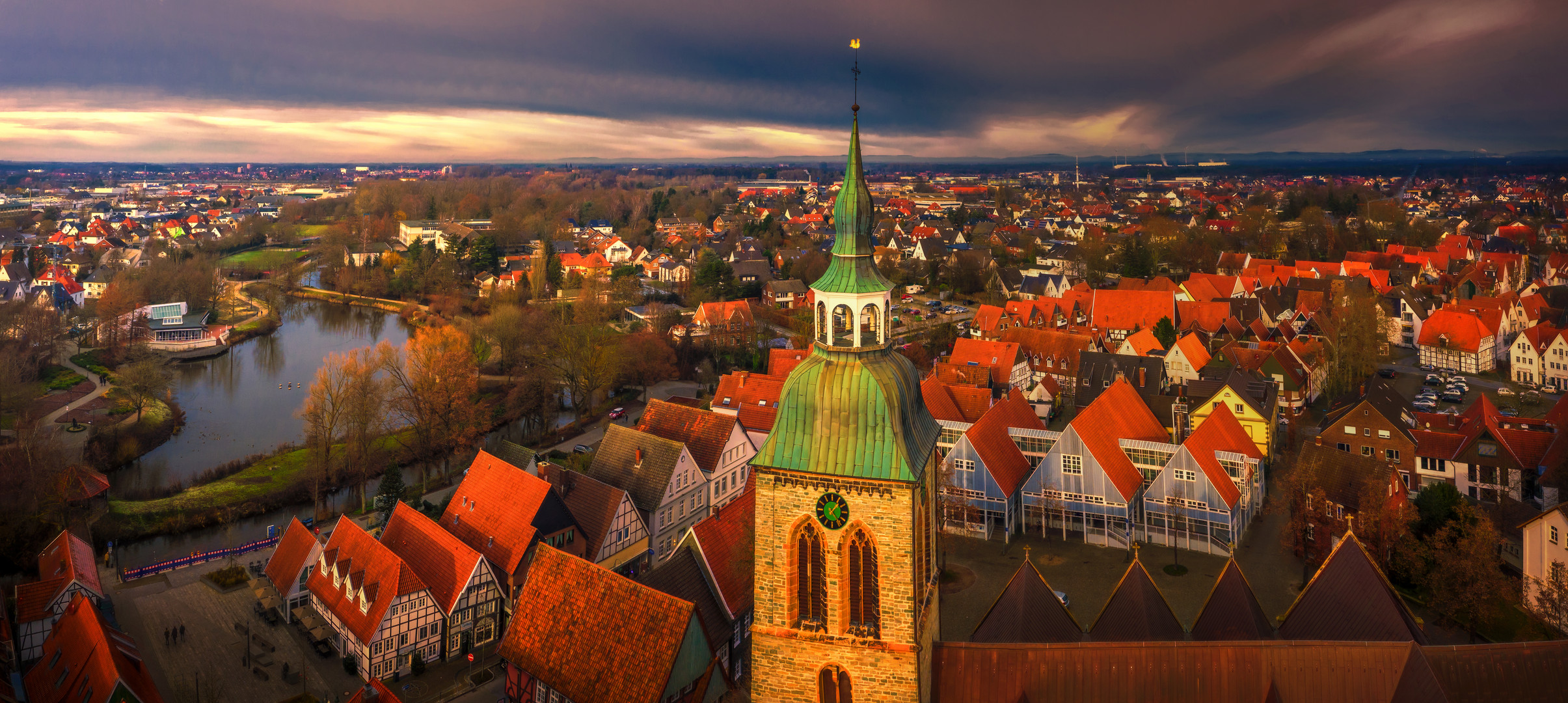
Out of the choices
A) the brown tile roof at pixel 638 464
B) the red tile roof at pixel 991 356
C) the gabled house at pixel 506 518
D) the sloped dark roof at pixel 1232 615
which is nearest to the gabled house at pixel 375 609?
the gabled house at pixel 506 518

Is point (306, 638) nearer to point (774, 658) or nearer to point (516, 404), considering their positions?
point (774, 658)

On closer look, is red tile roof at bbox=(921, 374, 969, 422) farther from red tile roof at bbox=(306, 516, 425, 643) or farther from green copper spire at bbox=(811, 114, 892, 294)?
green copper spire at bbox=(811, 114, 892, 294)

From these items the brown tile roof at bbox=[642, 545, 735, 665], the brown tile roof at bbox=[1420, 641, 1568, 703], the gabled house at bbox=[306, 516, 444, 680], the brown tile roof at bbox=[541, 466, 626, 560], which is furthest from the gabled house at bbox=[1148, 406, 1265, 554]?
the gabled house at bbox=[306, 516, 444, 680]

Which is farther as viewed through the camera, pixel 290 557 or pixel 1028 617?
pixel 290 557

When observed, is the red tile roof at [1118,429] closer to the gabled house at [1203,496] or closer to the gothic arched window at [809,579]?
the gabled house at [1203,496]

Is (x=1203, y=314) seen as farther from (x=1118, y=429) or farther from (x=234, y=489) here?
(x=234, y=489)

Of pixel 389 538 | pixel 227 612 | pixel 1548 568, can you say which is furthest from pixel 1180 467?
pixel 227 612

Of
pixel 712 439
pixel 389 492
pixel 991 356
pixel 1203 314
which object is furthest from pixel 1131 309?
pixel 389 492
